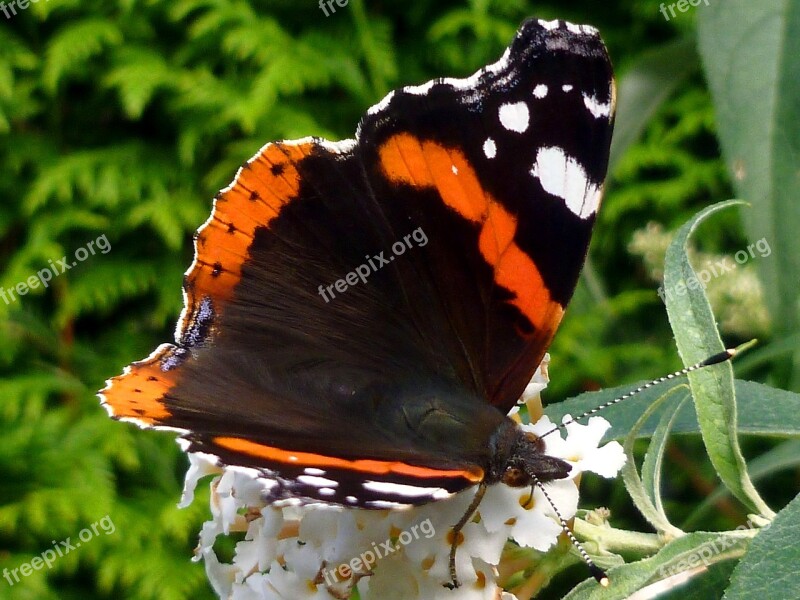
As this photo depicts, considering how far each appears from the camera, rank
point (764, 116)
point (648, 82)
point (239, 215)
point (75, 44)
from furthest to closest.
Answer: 1. point (75, 44)
2. point (648, 82)
3. point (764, 116)
4. point (239, 215)

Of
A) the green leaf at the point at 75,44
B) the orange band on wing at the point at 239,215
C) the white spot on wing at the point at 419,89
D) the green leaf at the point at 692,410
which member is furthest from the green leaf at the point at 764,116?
Result: the green leaf at the point at 75,44

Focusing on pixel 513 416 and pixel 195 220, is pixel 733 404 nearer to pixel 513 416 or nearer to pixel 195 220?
pixel 513 416

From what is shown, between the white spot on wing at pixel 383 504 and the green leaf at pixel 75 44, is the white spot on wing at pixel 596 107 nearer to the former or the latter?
the white spot on wing at pixel 383 504

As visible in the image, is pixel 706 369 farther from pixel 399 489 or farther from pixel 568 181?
pixel 399 489

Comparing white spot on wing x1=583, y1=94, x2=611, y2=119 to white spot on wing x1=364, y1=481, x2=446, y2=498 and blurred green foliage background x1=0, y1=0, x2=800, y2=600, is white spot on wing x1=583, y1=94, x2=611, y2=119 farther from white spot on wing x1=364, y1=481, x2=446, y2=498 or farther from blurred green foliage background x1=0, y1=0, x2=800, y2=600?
blurred green foliage background x1=0, y1=0, x2=800, y2=600

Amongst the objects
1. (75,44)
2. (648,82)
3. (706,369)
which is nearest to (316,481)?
(706,369)

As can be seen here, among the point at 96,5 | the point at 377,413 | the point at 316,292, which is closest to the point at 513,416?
the point at 377,413
